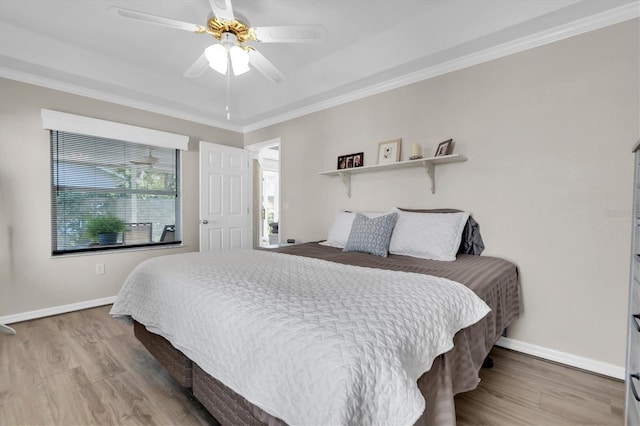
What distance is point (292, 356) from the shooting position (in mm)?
870

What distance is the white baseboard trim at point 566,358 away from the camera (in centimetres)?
186

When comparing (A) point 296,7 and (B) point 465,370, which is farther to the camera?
(A) point 296,7

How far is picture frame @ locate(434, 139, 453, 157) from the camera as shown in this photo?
2485mm

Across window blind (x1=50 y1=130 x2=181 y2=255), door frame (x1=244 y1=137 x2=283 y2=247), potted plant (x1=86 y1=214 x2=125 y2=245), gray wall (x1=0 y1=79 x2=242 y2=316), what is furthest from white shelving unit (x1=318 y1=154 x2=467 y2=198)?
gray wall (x1=0 y1=79 x2=242 y2=316)

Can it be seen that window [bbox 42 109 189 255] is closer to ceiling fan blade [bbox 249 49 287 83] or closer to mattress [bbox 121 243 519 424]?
ceiling fan blade [bbox 249 49 287 83]

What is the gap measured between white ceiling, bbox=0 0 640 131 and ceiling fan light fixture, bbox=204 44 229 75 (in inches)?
18.0

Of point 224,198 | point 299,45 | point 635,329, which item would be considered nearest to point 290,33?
point 299,45

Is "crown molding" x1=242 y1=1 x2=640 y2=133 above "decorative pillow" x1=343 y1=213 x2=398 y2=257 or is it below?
above

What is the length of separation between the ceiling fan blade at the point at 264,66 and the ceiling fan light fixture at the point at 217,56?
0.21 m

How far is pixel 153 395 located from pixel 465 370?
5.62 feet

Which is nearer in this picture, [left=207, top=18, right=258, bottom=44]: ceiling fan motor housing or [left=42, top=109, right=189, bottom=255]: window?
[left=207, top=18, right=258, bottom=44]: ceiling fan motor housing

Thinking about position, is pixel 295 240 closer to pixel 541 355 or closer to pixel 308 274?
pixel 308 274

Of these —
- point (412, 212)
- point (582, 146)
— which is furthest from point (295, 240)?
point (582, 146)

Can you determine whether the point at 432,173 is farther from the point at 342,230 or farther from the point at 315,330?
the point at 315,330
